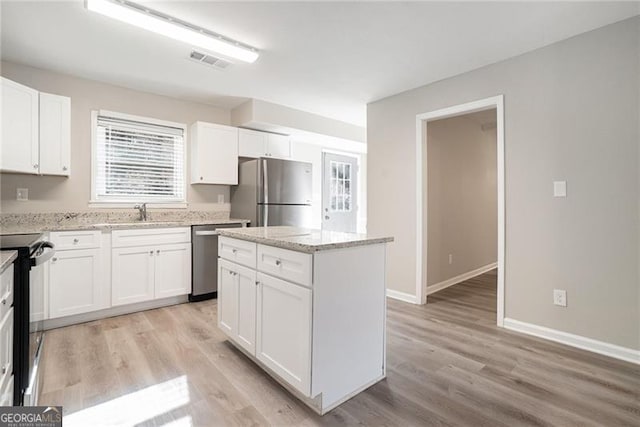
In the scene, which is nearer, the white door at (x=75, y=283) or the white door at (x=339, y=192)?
the white door at (x=75, y=283)

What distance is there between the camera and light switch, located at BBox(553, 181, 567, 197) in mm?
2447

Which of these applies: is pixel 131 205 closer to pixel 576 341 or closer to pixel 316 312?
pixel 316 312

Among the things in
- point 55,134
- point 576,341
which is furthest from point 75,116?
point 576,341

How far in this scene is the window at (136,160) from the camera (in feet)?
11.2

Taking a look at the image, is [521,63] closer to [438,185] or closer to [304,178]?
[438,185]

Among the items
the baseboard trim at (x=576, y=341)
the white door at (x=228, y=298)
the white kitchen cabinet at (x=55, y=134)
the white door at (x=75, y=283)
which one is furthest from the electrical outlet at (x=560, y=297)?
the white kitchen cabinet at (x=55, y=134)

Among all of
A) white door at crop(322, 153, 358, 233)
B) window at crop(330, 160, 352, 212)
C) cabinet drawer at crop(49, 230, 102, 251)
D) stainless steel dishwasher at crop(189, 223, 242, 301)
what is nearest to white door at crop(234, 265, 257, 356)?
stainless steel dishwasher at crop(189, 223, 242, 301)

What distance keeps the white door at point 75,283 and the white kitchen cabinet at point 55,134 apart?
841mm

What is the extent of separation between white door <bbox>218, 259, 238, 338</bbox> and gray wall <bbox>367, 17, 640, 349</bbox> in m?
2.33

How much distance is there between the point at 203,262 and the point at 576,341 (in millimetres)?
3504

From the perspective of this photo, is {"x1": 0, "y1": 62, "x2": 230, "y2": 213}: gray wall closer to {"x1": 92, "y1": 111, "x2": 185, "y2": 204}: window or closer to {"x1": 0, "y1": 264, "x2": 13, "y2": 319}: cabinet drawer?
{"x1": 92, "y1": 111, "x2": 185, "y2": 204}: window

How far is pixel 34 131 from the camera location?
2781mm

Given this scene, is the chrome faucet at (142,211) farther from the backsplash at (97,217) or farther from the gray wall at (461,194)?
the gray wall at (461,194)

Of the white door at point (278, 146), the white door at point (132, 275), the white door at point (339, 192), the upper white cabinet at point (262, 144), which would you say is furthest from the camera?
the white door at point (339, 192)
